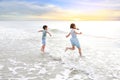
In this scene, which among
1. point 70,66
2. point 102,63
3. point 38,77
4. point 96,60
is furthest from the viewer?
point 96,60

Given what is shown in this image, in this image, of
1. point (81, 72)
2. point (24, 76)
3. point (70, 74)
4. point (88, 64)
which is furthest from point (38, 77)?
point (88, 64)

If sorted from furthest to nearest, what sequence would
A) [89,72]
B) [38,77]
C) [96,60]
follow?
[96,60] < [89,72] < [38,77]

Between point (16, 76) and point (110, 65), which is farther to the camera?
point (110, 65)

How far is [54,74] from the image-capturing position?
30.5 feet

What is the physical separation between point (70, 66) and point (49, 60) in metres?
1.81

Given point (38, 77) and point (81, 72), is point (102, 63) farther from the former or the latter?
point (38, 77)

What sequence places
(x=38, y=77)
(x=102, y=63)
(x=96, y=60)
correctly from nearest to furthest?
(x=38, y=77)
(x=102, y=63)
(x=96, y=60)

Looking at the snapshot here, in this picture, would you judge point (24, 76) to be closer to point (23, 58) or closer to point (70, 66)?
point (70, 66)

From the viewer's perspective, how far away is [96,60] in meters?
12.3

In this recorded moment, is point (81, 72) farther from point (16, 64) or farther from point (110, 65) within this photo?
point (16, 64)

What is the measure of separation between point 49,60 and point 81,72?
295 centimetres

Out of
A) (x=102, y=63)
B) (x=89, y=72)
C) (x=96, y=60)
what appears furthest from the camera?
(x=96, y=60)

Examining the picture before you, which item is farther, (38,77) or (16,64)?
(16,64)

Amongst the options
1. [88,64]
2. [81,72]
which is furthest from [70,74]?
[88,64]
